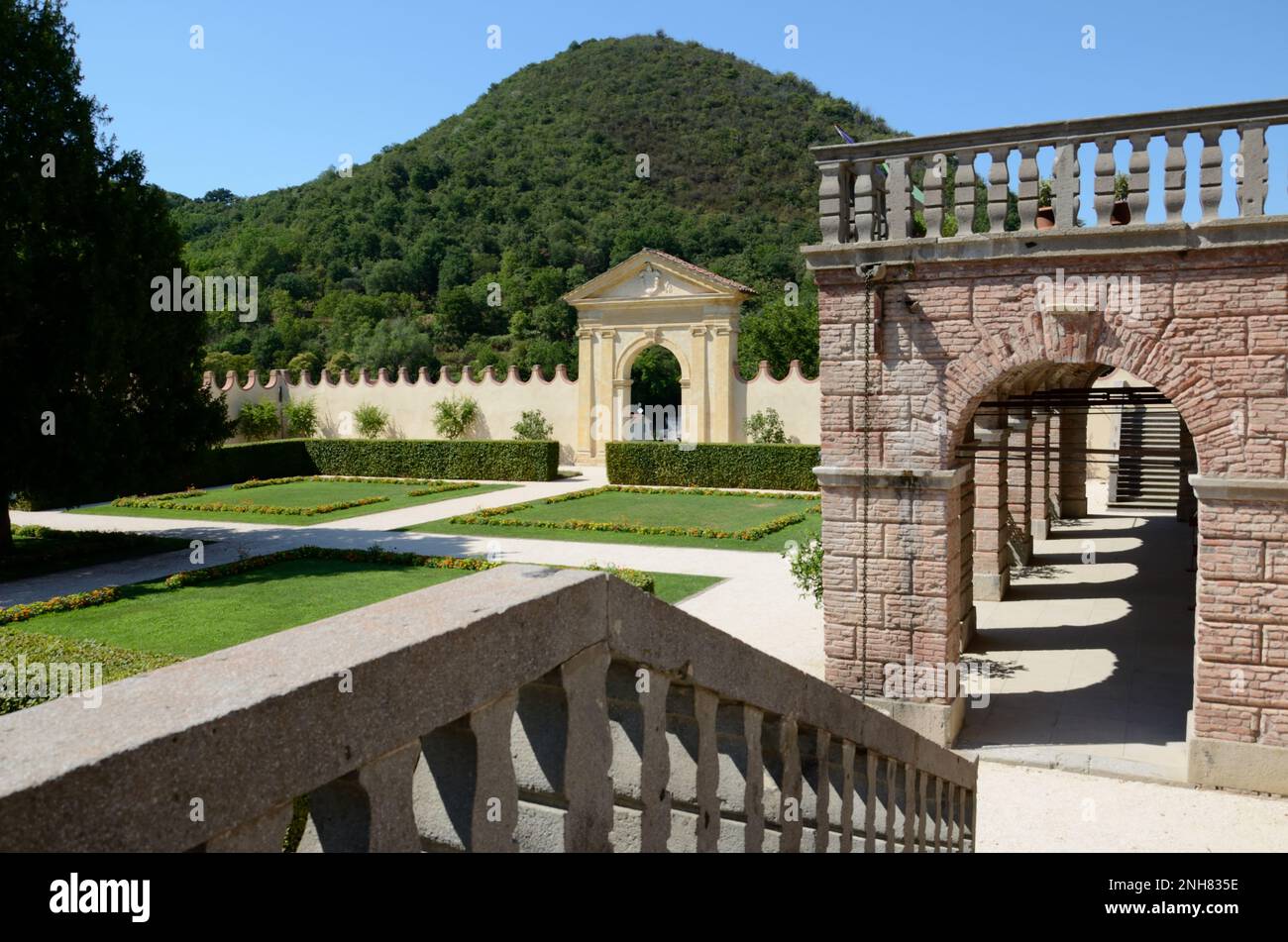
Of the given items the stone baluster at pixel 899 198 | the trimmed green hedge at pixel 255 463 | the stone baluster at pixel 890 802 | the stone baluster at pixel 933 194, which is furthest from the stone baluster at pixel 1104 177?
the trimmed green hedge at pixel 255 463

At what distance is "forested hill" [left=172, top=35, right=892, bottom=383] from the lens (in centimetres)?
6281

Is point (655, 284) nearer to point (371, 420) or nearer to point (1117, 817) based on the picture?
point (371, 420)

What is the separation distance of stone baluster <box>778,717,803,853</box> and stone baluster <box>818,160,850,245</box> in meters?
6.83

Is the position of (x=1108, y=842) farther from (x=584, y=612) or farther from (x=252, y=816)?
(x=252, y=816)

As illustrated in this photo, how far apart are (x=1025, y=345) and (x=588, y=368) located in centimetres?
2780

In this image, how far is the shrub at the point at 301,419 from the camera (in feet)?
132

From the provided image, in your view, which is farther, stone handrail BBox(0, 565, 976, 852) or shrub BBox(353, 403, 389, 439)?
shrub BBox(353, 403, 389, 439)

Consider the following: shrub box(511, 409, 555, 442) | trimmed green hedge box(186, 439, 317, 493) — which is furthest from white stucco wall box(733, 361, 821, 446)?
trimmed green hedge box(186, 439, 317, 493)

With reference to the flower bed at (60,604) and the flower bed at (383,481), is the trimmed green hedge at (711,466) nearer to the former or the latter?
the flower bed at (383,481)

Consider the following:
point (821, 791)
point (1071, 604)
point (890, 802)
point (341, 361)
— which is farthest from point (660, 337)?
point (341, 361)

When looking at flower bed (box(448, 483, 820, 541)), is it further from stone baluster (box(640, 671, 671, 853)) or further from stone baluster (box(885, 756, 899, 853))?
stone baluster (box(640, 671, 671, 853))

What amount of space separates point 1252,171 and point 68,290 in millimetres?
18700

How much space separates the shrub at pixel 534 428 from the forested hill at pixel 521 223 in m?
20.3

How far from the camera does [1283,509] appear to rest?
7.91m
